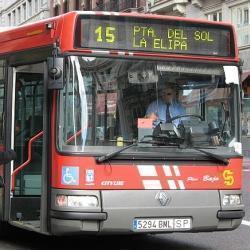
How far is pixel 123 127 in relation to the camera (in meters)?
7.49

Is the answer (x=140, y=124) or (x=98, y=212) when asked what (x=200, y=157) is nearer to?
(x=140, y=124)

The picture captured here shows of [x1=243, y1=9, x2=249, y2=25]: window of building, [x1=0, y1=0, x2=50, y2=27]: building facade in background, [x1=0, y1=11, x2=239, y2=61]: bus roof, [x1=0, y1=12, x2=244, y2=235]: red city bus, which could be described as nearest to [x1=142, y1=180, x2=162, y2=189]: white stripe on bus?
[x1=0, y1=12, x2=244, y2=235]: red city bus

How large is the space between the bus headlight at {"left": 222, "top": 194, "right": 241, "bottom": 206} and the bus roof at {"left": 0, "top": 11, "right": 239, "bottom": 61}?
1581mm

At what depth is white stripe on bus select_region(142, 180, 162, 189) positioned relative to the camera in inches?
294

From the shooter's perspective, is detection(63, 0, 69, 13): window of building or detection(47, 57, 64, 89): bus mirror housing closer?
detection(47, 57, 64, 89): bus mirror housing

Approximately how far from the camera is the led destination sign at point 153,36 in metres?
7.47

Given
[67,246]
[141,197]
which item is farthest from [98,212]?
[67,246]

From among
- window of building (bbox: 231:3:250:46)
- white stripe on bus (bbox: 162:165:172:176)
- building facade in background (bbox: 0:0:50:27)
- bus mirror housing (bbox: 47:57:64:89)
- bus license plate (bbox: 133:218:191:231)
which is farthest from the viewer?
building facade in background (bbox: 0:0:50:27)

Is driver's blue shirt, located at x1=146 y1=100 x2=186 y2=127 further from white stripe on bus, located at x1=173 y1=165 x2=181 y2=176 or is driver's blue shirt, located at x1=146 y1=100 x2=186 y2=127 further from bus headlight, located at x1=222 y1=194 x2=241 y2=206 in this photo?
bus headlight, located at x1=222 y1=194 x2=241 y2=206

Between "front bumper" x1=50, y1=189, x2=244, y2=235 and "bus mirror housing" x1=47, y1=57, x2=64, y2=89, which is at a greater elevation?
"bus mirror housing" x1=47, y1=57, x2=64, y2=89

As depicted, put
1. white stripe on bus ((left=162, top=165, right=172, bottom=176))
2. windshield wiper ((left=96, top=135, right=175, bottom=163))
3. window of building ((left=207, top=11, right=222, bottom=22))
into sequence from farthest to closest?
window of building ((left=207, top=11, right=222, bottom=22)), white stripe on bus ((left=162, top=165, right=172, bottom=176)), windshield wiper ((left=96, top=135, right=175, bottom=163))

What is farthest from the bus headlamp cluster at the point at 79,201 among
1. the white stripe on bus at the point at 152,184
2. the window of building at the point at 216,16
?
the window of building at the point at 216,16

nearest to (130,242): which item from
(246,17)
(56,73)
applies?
(56,73)

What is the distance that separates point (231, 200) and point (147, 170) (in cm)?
109
